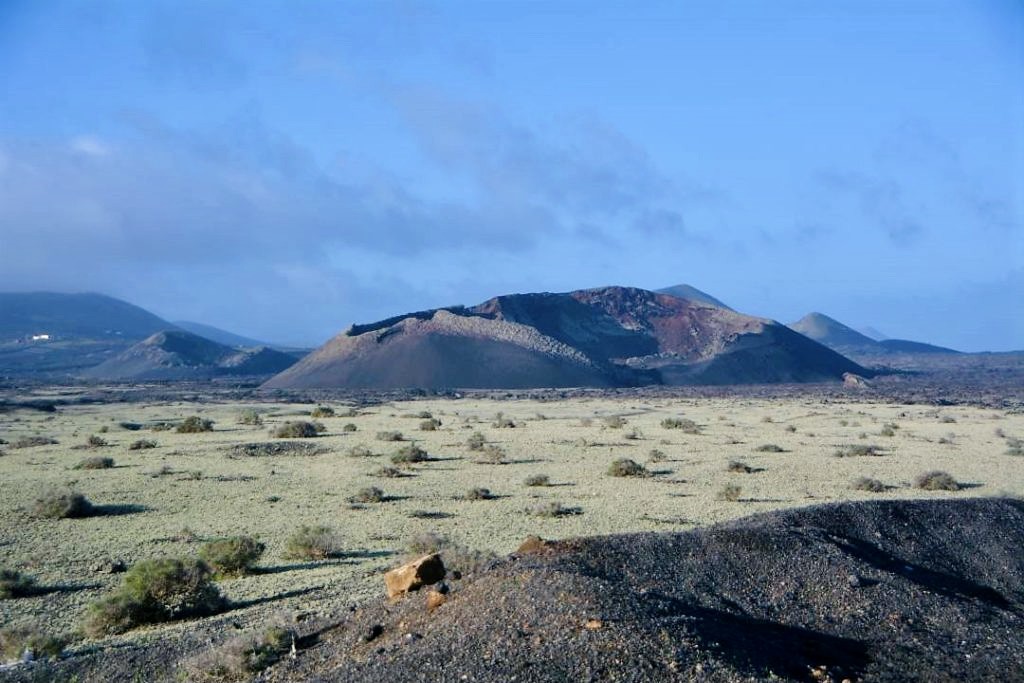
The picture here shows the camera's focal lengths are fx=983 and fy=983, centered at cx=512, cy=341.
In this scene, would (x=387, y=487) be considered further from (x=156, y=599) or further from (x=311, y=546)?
(x=156, y=599)

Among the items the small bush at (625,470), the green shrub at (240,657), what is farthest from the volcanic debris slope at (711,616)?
the small bush at (625,470)

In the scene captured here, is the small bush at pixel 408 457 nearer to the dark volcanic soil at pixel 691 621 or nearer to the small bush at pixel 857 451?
the small bush at pixel 857 451

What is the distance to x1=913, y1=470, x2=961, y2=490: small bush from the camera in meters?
24.0

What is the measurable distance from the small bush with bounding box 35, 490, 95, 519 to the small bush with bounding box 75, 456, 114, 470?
8.29m

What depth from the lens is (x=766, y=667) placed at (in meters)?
8.53

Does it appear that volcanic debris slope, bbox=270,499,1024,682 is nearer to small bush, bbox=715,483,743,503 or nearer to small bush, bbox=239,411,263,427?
small bush, bbox=715,483,743,503

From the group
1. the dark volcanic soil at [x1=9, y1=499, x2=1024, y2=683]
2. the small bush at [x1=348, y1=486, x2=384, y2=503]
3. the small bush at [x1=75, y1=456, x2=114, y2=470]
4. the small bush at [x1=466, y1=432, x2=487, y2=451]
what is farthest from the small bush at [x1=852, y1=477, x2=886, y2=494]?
the small bush at [x1=75, y1=456, x2=114, y2=470]

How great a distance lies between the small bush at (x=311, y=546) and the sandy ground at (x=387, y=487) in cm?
25

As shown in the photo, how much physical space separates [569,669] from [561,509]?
11.8m

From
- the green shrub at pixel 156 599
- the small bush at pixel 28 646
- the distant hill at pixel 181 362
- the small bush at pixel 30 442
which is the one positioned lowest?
the small bush at pixel 28 646

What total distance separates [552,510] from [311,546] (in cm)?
533

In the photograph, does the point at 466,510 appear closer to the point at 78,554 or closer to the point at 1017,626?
the point at 78,554

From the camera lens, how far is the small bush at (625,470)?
26297 mm

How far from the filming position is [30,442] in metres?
35.8
